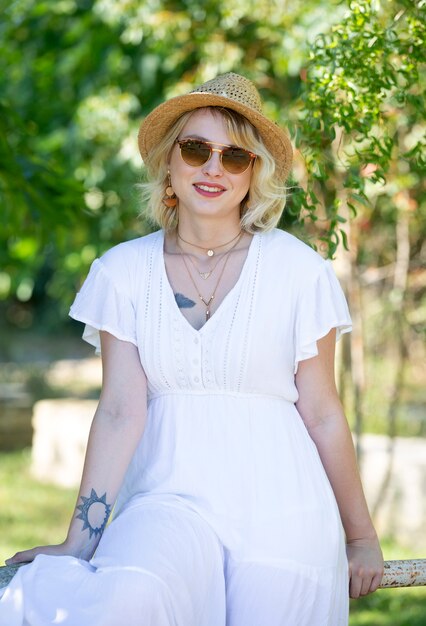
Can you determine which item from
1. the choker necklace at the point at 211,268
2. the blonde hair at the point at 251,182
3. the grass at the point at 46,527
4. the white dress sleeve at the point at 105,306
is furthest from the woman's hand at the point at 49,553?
the grass at the point at 46,527

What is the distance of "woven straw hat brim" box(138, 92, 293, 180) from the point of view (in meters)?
2.76

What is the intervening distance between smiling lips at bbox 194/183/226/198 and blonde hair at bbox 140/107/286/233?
0.09 m

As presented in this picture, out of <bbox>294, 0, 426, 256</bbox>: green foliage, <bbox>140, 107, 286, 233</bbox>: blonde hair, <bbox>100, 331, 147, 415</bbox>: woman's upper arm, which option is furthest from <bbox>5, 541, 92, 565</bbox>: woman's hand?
<bbox>294, 0, 426, 256</bbox>: green foliage

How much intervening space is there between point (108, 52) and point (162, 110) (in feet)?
16.3

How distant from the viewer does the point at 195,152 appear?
277 cm

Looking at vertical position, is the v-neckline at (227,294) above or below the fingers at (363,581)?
above

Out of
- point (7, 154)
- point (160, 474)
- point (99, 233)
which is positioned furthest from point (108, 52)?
point (160, 474)

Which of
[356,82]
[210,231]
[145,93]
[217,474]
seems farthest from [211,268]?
[145,93]

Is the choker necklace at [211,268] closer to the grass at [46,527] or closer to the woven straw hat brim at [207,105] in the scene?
the woven straw hat brim at [207,105]

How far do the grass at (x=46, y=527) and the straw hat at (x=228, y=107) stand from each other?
3.14 metres

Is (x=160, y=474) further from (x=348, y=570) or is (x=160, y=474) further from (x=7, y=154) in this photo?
(x=7, y=154)

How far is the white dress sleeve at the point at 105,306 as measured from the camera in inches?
108

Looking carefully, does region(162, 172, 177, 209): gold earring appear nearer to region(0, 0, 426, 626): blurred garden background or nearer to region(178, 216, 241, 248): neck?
region(178, 216, 241, 248): neck

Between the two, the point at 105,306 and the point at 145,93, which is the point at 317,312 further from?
the point at 145,93
